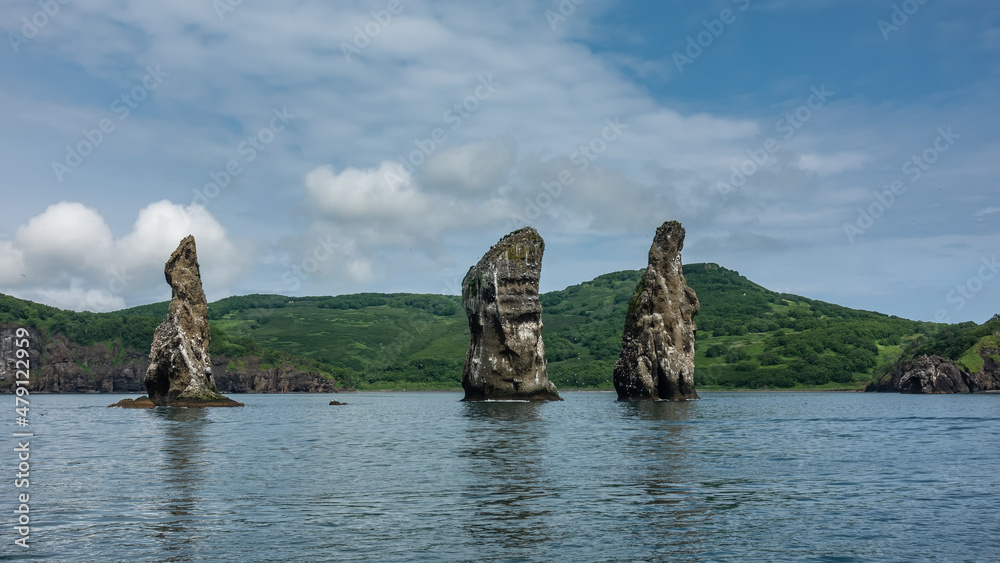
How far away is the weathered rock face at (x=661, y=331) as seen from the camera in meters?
107

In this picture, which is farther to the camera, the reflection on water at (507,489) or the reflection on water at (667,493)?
the reflection on water at (507,489)

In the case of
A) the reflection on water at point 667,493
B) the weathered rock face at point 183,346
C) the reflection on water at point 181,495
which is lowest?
the reflection on water at point 667,493

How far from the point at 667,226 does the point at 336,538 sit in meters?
97.5

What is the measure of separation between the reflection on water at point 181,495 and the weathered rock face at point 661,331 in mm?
66835

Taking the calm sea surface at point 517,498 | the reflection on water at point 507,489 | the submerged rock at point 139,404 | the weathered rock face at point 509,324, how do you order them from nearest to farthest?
the calm sea surface at point 517,498 → the reflection on water at point 507,489 → the submerged rock at point 139,404 → the weathered rock face at point 509,324

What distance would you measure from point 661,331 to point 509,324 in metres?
21.1

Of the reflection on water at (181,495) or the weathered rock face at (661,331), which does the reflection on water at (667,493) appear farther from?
the weathered rock face at (661,331)

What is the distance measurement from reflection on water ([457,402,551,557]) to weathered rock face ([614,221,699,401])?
5243cm

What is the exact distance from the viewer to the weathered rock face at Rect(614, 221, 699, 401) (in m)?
107

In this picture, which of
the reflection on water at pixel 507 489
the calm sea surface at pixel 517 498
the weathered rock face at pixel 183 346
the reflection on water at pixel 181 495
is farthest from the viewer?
the weathered rock face at pixel 183 346

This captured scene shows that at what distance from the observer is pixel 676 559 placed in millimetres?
18141

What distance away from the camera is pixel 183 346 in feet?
321

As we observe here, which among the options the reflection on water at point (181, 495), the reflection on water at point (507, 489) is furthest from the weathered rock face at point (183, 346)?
the reflection on water at point (507, 489)

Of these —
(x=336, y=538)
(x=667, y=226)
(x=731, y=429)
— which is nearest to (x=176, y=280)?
(x=667, y=226)
